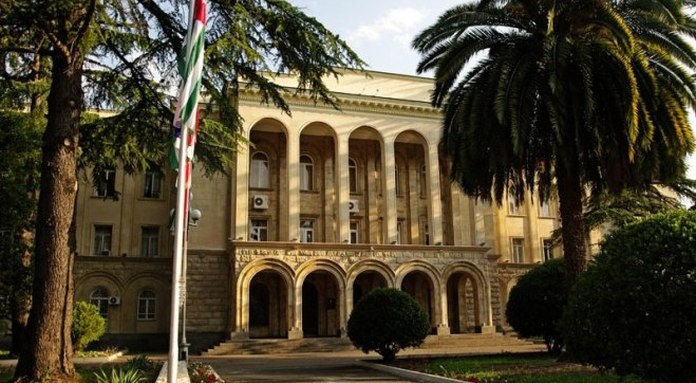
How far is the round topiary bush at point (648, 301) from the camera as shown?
7918 millimetres

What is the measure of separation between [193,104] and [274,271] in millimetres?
22009

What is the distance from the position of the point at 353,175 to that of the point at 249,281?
9248 mm

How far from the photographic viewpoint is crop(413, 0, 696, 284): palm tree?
49.4 feet

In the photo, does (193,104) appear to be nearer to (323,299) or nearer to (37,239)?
(37,239)

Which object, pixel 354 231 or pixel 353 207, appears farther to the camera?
pixel 354 231

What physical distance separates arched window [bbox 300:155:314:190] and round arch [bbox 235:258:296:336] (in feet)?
18.5

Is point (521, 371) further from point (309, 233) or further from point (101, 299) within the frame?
point (101, 299)

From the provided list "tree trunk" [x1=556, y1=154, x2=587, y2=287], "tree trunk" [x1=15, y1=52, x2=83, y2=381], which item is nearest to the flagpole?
"tree trunk" [x1=15, y1=52, x2=83, y2=381]

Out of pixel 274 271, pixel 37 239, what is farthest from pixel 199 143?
pixel 274 271

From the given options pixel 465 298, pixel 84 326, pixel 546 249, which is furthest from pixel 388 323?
pixel 546 249

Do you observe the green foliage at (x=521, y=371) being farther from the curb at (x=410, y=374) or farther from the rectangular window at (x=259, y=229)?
the rectangular window at (x=259, y=229)

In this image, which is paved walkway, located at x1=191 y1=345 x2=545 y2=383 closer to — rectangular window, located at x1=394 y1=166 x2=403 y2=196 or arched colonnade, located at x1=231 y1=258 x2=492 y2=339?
arched colonnade, located at x1=231 y1=258 x2=492 y2=339

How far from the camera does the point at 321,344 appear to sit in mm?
26859

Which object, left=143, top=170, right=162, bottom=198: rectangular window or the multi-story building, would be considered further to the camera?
left=143, top=170, right=162, bottom=198: rectangular window
